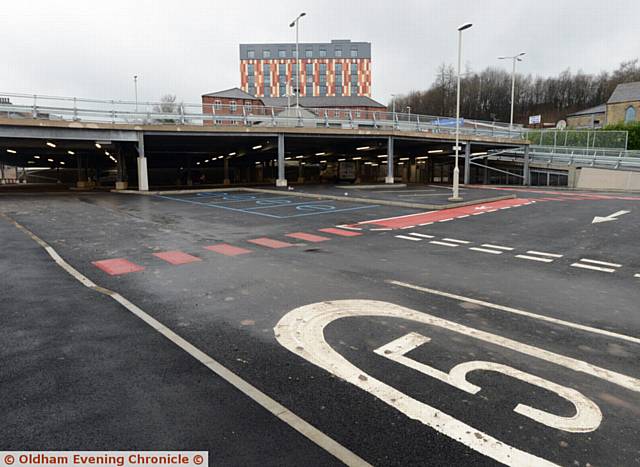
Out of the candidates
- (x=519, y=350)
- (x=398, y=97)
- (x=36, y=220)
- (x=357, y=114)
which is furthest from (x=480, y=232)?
(x=398, y=97)

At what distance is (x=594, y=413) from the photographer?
12.3ft

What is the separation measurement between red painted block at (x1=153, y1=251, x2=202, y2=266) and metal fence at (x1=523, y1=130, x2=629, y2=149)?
50.4 meters

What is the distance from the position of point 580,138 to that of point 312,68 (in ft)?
353

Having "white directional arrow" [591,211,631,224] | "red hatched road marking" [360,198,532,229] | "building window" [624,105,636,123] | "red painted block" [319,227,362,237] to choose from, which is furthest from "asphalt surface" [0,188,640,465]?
"building window" [624,105,636,123]

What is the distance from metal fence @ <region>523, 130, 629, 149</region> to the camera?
4631 cm

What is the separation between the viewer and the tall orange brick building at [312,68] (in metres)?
138

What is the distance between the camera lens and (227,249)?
37.3 ft

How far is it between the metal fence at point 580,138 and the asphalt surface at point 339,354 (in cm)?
4418

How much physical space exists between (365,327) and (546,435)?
270cm

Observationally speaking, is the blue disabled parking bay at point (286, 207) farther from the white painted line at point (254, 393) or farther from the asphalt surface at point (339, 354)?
the white painted line at point (254, 393)

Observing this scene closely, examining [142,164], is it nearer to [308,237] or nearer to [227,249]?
[308,237]

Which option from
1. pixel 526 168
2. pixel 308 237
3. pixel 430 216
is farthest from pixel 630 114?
pixel 308 237

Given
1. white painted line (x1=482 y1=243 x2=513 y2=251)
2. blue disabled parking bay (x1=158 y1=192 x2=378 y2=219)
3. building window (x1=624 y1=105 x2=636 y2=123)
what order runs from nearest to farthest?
1. white painted line (x1=482 y1=243 x2=513 y2=251)
2. blue disabled parking bay (x1=158 y1=192 x2=378 y2=219)
3. building window (x1=624 y1=105 x2=636 y2=123)

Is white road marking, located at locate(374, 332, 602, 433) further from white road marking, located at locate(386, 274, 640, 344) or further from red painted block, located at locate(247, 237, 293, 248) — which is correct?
red painted block, located at locate(247, 237, 293, 248)
